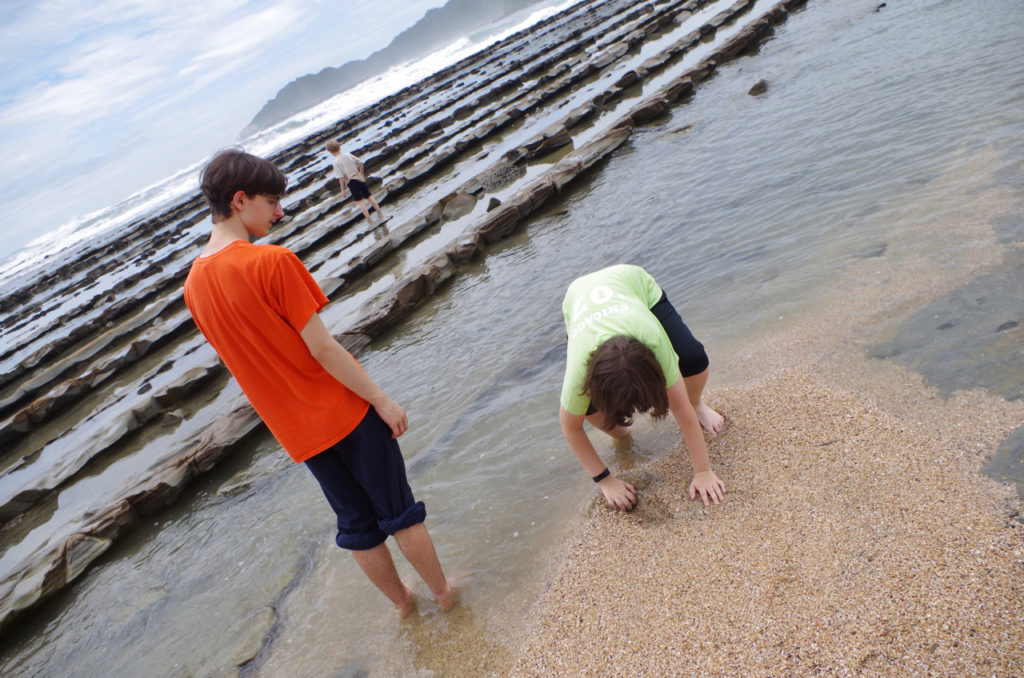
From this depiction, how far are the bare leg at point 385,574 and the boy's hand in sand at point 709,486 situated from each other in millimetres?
1293

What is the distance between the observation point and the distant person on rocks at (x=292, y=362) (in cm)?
180

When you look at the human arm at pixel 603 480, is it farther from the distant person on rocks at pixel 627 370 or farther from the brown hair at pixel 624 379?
the brown hair at pixel 624 379

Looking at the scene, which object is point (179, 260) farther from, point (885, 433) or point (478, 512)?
point (885, 433)

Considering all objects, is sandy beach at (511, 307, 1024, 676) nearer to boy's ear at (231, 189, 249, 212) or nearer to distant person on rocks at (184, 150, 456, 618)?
distant person on rocks at (184, 150, 456, 618)

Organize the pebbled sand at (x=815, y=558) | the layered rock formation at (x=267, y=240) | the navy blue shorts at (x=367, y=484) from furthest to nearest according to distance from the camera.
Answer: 1. the layered rock formation at (x=267, y=240)
2. the navy blue shorts at (x=367, y=484)
3. the pebbled sand at (x=815, y=558)

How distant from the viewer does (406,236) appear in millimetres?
8781

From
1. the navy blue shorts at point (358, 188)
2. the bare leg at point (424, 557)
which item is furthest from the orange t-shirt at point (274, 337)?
the navy blue shorts at point (358, 188)

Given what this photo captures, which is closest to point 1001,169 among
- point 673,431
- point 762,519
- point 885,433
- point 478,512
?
point 885,433

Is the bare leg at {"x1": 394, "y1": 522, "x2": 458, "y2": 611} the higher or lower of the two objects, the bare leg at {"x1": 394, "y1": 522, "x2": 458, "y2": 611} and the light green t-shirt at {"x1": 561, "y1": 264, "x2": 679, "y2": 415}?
the lower

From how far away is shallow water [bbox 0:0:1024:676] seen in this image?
2768 mm

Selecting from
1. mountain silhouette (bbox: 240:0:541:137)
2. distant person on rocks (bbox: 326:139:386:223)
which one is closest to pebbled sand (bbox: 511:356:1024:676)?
distant person on rocks (bbox: 326:139:386:223)

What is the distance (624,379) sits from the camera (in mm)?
1851

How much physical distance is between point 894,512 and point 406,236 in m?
7.73

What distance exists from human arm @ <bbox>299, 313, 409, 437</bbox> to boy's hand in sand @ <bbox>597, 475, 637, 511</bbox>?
3.26ft
